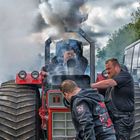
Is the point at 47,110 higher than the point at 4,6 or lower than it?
lower

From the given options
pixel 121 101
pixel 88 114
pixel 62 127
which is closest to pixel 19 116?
pixel 62 127

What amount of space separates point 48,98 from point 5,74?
14.5m

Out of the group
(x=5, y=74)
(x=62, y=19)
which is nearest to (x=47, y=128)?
(x=62, y=19)

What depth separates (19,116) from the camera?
22.8 ft

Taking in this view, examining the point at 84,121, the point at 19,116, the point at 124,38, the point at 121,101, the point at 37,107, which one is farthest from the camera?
the point at 124,38

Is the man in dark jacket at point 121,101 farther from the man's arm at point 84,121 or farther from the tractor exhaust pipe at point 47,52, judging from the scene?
the man's arm at point 84,121

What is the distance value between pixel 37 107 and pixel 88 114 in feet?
8.18

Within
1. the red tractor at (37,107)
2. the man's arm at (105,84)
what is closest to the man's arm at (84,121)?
the man's arm at (105,84)

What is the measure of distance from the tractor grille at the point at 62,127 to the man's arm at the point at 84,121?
1.71m

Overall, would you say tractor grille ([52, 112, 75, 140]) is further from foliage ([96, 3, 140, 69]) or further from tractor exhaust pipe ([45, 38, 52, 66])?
foliage ([96, 3, 140, 69])

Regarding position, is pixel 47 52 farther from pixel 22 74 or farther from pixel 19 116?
pixel 19 116

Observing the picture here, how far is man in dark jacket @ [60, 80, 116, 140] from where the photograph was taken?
15.8 feet

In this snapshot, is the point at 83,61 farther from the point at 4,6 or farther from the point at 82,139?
the point at 4,6

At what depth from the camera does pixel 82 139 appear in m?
4.91
